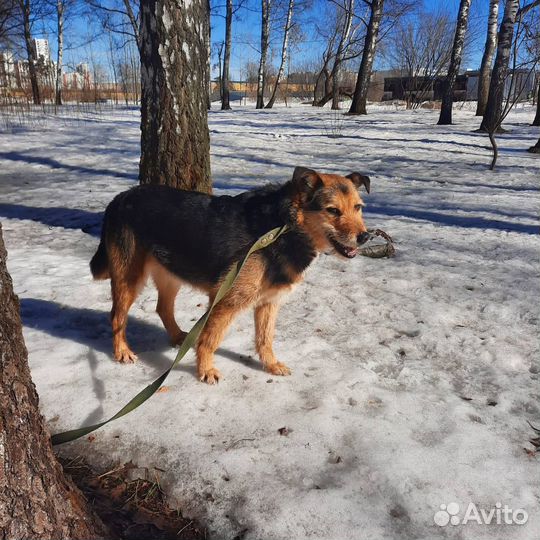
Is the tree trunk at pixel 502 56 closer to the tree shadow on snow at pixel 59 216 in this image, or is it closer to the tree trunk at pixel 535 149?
the tree trunk at pixel 535 149

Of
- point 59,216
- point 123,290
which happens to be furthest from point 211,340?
point 59,216

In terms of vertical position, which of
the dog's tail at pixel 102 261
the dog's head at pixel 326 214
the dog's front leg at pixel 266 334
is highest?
the dog's head at pixel 326 214

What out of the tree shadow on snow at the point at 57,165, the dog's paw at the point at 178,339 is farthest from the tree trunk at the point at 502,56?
the dog's paw at the point at 178,339

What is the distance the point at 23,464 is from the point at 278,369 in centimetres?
191

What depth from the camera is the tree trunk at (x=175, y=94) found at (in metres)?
4.59

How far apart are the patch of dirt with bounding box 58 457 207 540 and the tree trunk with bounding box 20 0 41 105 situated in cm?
2644

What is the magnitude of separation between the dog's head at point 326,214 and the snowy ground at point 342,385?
0.96 meters

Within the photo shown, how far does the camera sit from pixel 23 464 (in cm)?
145

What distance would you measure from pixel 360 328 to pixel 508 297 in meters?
1.60

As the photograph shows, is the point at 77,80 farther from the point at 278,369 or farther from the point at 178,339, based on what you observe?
the point at 278,369

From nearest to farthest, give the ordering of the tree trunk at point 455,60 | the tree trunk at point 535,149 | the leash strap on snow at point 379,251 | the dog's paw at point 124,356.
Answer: the dog's paw at point 124,356, the leash strap on snow at point 379,251, the tree trunk at point 535,149, the tree trunk at point 455,60

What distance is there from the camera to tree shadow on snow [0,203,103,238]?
6170 millimetres

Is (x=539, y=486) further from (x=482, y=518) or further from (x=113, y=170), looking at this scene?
(x=113, y=170)

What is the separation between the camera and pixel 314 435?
97.2 inches
